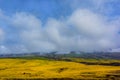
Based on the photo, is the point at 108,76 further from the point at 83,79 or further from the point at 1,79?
the point at 1,79

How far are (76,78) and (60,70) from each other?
42.1 metres

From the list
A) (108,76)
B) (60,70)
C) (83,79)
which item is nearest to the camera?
(83,79)

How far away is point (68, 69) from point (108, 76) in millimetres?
42531

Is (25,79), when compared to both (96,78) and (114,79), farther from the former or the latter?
(114,79)

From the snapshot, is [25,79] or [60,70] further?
[60,70]

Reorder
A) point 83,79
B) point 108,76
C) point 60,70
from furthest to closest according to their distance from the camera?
point 60,70 → point 108,76 → point 83,79

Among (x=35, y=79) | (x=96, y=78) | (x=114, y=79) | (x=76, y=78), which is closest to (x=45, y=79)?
(x=35, y=79)

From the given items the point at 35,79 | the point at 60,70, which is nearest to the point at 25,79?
the point at 35,79

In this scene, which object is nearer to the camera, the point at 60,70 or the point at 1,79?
the point at 1,79

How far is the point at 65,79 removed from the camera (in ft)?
342

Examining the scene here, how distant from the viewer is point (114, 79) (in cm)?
10294

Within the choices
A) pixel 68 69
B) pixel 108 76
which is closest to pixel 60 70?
pixel 68 69

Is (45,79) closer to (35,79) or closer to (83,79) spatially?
(35,79)

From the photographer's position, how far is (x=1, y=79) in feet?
341
